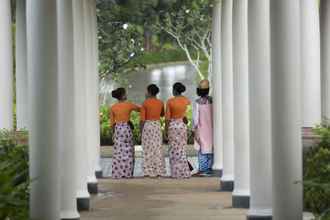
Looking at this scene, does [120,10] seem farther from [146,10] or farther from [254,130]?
[254,130]

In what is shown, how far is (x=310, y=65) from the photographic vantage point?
49.8ft

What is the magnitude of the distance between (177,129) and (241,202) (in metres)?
4.49

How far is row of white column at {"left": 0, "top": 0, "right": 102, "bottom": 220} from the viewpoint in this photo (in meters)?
10.6

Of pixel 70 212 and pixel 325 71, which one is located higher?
pixel 325 71

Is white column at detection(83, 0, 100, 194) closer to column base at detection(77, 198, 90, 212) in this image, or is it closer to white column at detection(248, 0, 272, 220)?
column base at detection(77, 198, 90, 212)

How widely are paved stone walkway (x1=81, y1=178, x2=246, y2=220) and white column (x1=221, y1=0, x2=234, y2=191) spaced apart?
388 millimetres

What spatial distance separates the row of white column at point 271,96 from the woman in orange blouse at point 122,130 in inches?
75.1

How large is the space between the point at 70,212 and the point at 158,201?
3.81 metres

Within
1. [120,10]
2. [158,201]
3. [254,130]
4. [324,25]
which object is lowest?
[158,201]

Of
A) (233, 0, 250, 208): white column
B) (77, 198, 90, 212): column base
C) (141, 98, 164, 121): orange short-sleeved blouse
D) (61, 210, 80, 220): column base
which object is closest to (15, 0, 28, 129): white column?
(141, 98, 164, 121): orange short-sleeved blouse

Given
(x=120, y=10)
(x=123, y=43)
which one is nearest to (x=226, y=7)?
(x=120, y=10)

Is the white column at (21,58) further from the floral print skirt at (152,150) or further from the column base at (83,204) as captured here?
the column base at (83,204)

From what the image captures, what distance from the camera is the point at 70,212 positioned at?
12664 mm

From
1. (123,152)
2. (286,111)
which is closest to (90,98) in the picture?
(123,152)
